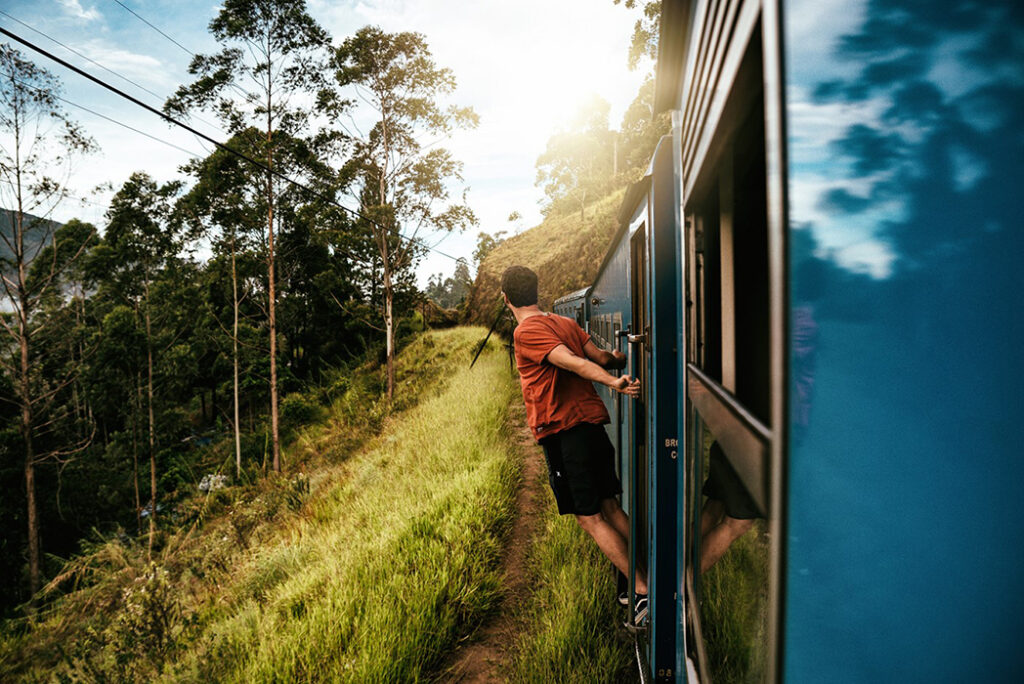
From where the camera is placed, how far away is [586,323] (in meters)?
5.81

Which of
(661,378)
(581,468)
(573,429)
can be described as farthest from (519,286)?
(661,378)

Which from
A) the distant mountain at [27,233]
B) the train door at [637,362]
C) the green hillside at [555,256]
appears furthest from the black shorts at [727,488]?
the distant mountain at [27,233]

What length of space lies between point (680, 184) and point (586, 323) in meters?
4.31

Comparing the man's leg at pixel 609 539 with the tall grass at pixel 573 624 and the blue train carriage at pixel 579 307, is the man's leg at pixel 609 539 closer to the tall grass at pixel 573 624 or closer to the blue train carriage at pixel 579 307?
the tall grass at pixel 573 624

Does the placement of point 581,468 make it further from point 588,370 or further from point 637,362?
point 637,362

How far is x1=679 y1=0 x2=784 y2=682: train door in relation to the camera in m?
0.60

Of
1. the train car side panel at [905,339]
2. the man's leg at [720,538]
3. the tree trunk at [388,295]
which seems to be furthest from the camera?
the tree trunk at [388,295]

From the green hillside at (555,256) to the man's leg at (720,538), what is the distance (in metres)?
14.0

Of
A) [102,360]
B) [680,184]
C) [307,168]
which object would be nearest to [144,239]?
[102,360]

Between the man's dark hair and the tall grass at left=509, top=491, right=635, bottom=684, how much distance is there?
1889 mm

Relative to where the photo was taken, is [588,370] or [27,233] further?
[27,233]

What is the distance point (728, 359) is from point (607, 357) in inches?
57.1

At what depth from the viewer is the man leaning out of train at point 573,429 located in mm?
2480

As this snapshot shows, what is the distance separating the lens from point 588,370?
2367mm
